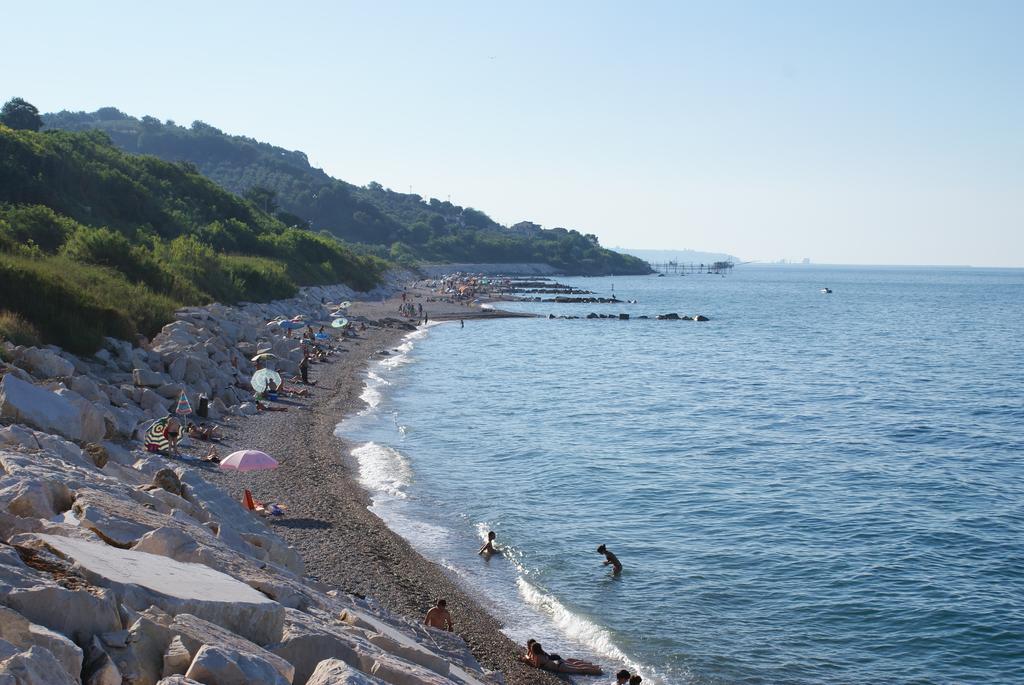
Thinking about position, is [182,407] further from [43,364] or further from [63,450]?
[63,450]

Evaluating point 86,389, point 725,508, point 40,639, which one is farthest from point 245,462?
point 40,639

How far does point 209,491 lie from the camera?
1352 cm

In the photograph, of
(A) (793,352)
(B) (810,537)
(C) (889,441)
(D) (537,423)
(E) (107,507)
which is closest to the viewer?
(E) (107,507)

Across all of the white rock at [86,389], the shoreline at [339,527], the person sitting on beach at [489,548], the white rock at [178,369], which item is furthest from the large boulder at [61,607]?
the white rock at [178,369]

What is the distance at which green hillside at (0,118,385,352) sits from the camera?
1000 inches

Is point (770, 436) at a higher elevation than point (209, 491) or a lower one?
lower

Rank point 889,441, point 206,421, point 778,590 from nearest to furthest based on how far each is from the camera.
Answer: point 778,590
point 206,421
point 889,441

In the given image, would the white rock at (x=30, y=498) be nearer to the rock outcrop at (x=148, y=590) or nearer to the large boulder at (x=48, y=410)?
the rock outcrop at (x=148, y=590)

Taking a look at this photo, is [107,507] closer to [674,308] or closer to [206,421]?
[206,421]

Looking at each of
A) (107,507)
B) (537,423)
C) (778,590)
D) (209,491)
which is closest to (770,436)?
(537,423)

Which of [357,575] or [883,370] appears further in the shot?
[883,370]

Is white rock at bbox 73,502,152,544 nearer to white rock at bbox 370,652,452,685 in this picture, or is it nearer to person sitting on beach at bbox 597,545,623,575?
white rock at bbox 370,652,452,685

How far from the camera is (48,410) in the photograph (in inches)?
558

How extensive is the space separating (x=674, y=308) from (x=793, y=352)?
47.9m
